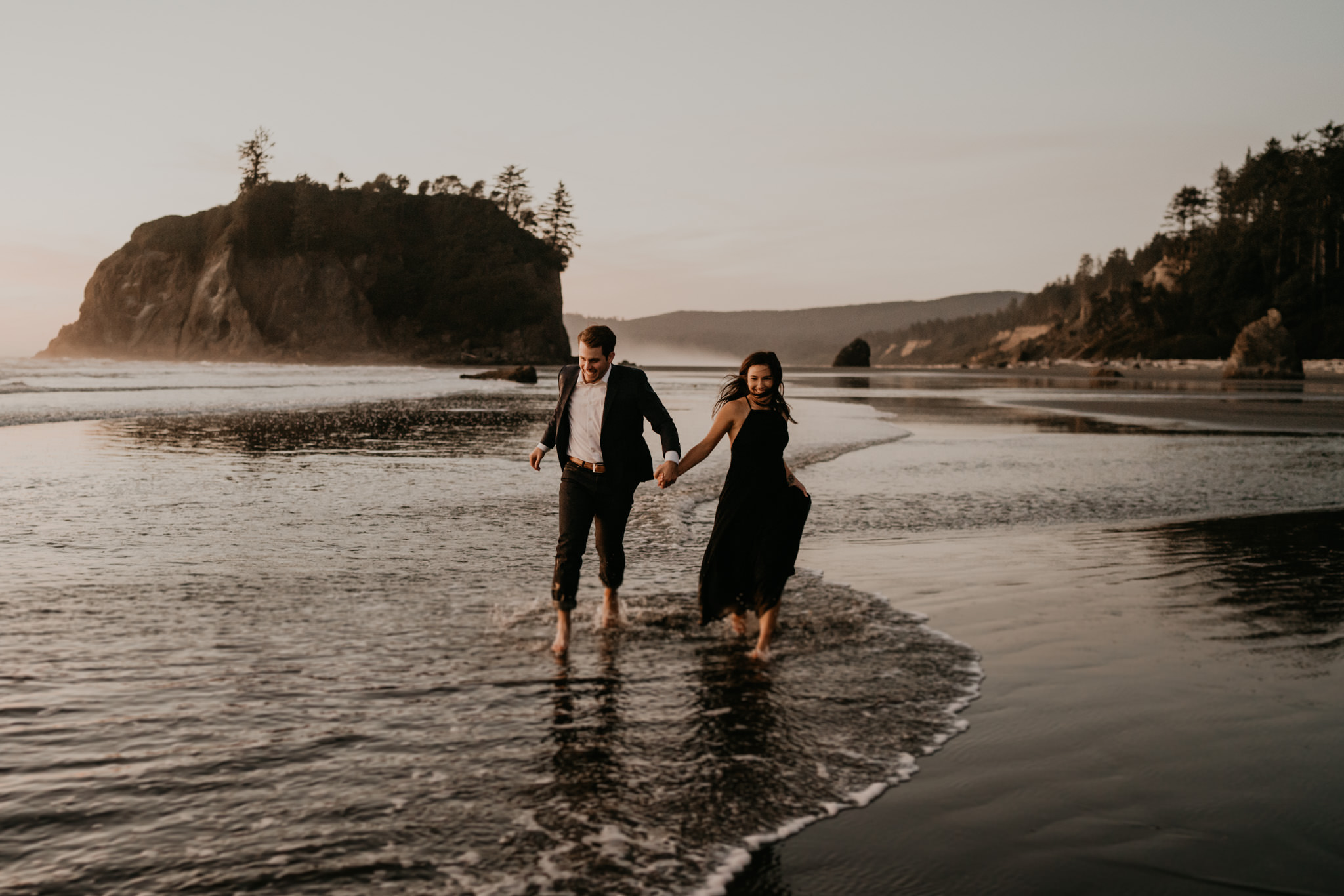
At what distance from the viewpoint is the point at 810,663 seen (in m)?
5.37

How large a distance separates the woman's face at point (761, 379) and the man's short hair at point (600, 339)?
0.84m

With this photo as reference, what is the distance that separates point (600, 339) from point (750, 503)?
52.8 inches

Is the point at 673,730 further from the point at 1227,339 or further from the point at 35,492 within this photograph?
the point at 1227,339

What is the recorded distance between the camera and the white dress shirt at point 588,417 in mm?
5762

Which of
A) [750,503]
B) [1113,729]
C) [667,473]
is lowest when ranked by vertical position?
[1113,729]

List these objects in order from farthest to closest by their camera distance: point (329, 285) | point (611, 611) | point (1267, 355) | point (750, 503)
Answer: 1. point (329, 285)
2. point (1267, 355)
3. point (611, 611)
4. point (750, 503)

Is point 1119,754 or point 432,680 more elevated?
point 432,680

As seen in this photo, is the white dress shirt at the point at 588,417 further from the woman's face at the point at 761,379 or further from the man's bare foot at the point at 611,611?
the man's bare foot at the point at 611,611

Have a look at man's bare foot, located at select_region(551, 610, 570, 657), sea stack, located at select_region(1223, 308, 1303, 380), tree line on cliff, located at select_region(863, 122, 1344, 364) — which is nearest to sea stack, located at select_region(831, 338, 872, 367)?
tree line on cliff, located at select_region(863, 122, 1344, 364)

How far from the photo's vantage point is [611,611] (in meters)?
6.05

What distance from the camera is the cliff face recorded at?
110 meters

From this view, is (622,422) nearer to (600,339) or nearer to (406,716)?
(600,339)

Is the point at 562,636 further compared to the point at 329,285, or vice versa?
the point at 329,285

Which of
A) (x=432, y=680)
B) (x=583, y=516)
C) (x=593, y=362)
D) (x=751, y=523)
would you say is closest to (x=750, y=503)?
(x=751, y=523)
